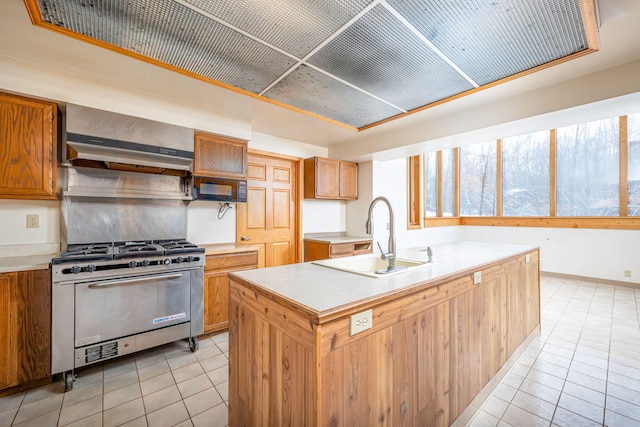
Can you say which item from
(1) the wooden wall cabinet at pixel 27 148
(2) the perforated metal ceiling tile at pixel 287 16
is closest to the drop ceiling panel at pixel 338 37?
(2) the perforated metal ceiling tile at pixel 287 16

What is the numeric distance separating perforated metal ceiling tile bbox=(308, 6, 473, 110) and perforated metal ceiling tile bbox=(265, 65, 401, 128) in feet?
0.44

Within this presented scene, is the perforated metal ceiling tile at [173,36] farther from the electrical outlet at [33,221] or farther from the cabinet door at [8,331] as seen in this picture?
the cabinet door at [8,331]

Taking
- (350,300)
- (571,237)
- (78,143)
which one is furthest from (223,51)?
(571,237)

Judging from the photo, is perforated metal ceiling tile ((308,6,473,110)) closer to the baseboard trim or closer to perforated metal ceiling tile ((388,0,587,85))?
perforated metal ceiling tile ((388,0,587,85))

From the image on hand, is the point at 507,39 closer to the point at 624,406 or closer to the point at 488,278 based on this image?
the point at 488,278

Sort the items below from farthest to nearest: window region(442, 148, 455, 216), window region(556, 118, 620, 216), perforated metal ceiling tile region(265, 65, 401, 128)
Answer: window region(442, 148, 455, 216) → window region(556, 118, 620, 216) → perforated metal ceiling tile region(265, 65, 401, 128)

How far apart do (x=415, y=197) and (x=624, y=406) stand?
3935 millimetres

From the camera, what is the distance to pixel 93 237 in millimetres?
2521

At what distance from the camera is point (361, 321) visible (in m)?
1.10

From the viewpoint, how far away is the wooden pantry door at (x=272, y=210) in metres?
3.72

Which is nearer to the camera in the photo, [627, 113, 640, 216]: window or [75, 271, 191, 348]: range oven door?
[75, 271, 191, 348]: range oven door

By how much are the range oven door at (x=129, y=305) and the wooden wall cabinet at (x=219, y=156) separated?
1126 millimetres

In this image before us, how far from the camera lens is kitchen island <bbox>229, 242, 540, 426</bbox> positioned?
1.02m

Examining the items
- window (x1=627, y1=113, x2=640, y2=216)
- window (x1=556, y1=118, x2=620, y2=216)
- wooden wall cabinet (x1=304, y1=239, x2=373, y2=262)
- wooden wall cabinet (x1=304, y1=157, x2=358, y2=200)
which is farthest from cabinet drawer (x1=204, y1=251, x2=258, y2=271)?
window (x1=627, y1=113, x2=640, y2=216)
